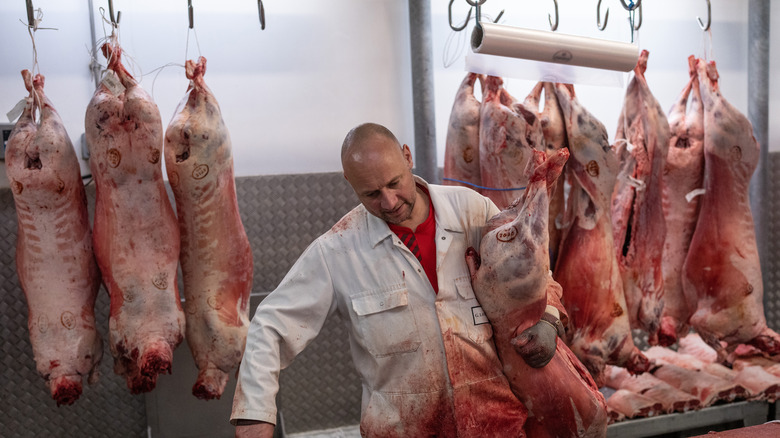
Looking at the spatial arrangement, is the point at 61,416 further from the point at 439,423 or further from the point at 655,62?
the point at 655,62

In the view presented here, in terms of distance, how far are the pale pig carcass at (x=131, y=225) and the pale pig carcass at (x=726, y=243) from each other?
2577 mm

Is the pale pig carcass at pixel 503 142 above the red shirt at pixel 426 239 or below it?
above

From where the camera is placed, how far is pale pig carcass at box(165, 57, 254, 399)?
2.88 metres

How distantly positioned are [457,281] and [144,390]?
1364mm

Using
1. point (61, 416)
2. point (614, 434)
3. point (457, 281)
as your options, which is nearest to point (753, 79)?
point (614, 434)

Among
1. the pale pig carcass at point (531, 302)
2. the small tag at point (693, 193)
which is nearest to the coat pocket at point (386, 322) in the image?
the pale pig carcass at point (531, 302)

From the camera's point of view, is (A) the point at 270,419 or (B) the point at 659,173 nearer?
(A) the point at 270,419

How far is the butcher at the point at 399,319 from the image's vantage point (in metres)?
2.12

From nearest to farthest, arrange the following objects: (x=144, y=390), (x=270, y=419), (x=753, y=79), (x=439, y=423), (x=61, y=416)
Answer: (x=270, y=419) → (x=439, y=423) → (x=144, y=390) → (x=61, y=416) → (x=753, y=79)

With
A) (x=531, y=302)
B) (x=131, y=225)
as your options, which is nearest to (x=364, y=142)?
(x=531, y=302)

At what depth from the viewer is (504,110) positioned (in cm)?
327

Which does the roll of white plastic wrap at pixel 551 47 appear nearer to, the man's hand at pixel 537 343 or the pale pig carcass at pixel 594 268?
the pale pig carcass at pixel 594 268

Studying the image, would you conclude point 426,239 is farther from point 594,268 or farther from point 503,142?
point 594,268

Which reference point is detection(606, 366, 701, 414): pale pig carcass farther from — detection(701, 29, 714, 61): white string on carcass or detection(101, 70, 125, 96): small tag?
detection(101, 70, 125, 96): small tag
